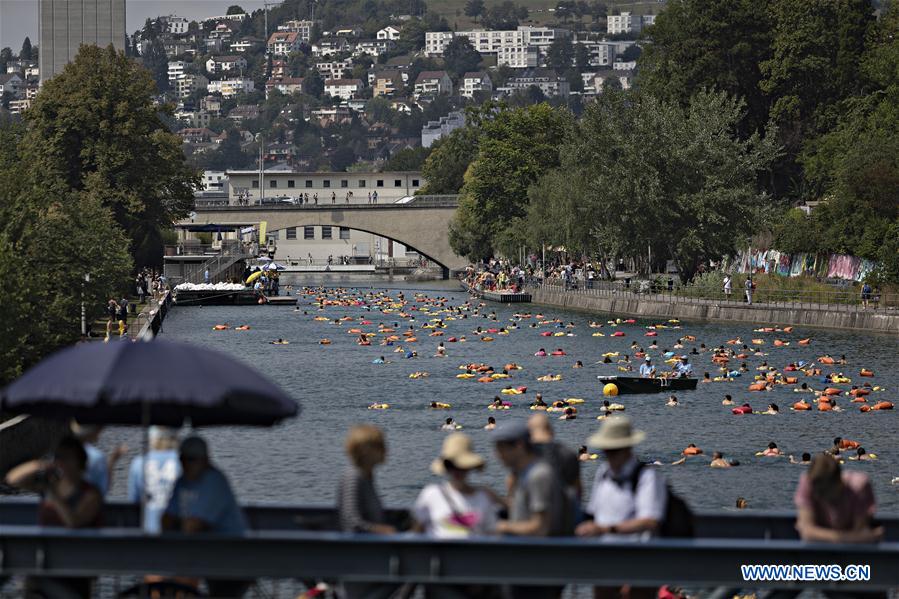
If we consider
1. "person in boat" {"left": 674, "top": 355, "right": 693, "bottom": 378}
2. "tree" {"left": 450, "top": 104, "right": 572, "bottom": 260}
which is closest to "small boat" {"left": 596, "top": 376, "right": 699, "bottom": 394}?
"person in boat" {"left": 674, "top": 355, "right": 693, "bottom": 378}

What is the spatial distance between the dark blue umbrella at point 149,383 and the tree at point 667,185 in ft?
264

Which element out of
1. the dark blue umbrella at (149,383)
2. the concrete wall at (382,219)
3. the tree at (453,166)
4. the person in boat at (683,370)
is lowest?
the concrete wall at (382,219)

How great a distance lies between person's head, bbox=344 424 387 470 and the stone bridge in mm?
150922

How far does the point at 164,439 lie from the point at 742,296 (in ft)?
250

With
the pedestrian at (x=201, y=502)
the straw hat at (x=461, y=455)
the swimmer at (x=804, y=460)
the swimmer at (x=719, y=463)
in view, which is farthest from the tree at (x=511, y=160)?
the straw hat at (x=461, y=455)

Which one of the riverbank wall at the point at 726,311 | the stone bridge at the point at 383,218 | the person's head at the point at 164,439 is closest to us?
the person's head at the point at 164,439

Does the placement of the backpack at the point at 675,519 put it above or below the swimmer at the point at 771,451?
above

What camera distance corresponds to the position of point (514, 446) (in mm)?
12664

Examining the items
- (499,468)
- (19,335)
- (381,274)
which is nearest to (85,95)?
(19,335)

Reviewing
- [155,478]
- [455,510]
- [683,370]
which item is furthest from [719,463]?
[455,510]

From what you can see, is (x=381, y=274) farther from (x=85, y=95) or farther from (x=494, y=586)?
(x=494, y=586)

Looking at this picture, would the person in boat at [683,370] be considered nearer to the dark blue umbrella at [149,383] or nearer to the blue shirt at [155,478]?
the blue shirt at [155,478]

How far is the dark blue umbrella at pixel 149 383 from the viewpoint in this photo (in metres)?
12.5

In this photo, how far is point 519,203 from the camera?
449 ft
